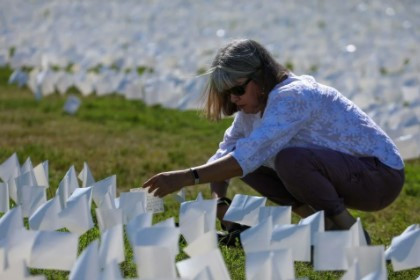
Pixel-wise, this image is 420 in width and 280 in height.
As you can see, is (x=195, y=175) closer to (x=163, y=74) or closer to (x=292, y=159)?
(x=292, y=159)

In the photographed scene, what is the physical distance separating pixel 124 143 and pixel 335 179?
9.09 feet

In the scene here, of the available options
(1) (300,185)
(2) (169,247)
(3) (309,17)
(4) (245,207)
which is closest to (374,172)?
(1) (300,185)

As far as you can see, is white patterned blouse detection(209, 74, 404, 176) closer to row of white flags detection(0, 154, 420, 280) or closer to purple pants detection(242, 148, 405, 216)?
purple pants detection(242, 148, 405, 216)

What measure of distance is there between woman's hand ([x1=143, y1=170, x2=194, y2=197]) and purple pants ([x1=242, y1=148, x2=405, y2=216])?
40 centimetres

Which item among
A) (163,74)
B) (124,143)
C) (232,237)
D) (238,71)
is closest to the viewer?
(238,71)

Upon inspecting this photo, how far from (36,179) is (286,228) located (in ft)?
4.17

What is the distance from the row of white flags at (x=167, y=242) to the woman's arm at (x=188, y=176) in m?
0.09

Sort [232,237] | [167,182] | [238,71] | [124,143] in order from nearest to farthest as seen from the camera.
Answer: [167,182] < [238,71] < [232,237] < [124,143]

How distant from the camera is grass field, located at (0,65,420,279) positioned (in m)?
4.53

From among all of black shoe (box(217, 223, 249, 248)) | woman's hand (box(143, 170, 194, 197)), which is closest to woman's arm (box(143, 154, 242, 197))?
woman's hand (box(143, 170, 194, 197))

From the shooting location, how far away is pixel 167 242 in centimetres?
280

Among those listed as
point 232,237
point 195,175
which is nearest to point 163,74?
point 232,237

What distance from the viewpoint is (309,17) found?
13.1 metres

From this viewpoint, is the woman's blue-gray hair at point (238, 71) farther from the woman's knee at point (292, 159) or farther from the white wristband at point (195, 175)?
the white wristband at point (195, 175)
